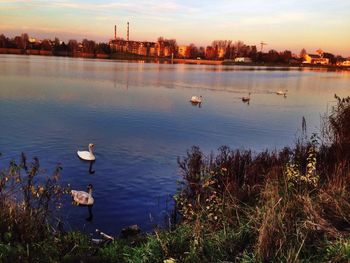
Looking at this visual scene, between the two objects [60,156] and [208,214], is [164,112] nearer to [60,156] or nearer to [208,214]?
[60,156]

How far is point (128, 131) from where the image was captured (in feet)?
65.2

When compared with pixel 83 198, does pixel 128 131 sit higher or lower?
higher

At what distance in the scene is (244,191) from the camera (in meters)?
9.42

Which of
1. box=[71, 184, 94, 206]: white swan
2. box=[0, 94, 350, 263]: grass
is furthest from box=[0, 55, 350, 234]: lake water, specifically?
box=[0, 94, 350, 263]: grass

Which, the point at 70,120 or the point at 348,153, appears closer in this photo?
the point at 348,153

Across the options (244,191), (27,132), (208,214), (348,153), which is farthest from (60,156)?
(348,153)

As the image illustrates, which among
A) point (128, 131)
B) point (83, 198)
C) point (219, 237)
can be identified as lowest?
point (83, 198)

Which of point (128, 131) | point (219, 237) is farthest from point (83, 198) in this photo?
point (128, 131)

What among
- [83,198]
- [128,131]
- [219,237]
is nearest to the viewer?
[219,237]

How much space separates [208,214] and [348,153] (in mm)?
5558

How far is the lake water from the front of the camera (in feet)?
37.5

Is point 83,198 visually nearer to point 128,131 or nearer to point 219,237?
point 219,237

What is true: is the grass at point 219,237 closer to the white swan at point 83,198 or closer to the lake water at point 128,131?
the white swan at point 83,198

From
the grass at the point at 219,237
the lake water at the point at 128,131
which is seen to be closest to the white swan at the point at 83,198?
the lake water at the point at 128,131
